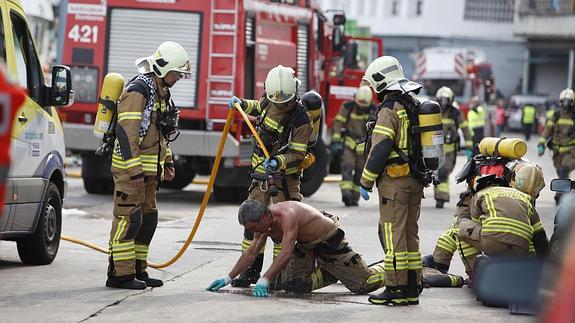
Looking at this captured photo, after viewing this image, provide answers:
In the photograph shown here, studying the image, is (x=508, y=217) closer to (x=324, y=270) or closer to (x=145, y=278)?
(x=324, y=270)

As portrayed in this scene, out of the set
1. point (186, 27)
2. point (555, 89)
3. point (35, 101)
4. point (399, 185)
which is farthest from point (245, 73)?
point (555, 89)

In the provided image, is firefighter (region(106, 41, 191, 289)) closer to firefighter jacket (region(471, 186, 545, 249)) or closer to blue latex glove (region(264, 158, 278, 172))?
blue latex glove (region(264, 158, 278, 172))

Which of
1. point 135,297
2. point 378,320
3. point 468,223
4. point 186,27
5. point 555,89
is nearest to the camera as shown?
point 378,320

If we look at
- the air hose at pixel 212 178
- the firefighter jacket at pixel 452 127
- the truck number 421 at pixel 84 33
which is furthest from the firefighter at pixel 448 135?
the air hose at pixel 212 178

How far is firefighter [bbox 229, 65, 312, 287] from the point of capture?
32.2ft

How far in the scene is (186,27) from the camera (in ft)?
56.0

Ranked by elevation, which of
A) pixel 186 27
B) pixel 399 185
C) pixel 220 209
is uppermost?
pixel 186 27

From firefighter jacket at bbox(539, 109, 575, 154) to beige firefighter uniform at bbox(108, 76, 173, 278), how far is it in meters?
10.9

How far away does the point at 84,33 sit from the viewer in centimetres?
1733

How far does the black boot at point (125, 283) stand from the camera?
9422mm

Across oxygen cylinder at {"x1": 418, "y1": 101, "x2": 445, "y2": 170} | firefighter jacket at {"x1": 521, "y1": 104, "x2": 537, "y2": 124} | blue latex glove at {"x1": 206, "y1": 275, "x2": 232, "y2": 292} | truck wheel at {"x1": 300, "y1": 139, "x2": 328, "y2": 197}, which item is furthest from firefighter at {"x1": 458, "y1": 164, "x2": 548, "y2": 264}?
firefighter jacket at {"x1": 521, "y1": 104, "x2": 537, "y2": 124}

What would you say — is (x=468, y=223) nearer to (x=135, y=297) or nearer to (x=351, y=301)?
(x=351, y=301)

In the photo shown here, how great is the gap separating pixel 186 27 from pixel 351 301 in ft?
27.8

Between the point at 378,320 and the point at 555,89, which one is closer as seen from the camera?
the point at 378,320
